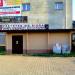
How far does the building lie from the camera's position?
3688 centimetres

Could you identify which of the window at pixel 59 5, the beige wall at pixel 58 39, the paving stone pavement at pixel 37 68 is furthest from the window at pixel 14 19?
the paving stone pavement at pixel 37 68

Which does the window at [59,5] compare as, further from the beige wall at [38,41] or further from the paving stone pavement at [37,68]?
the paving stone pavement at [37,68]

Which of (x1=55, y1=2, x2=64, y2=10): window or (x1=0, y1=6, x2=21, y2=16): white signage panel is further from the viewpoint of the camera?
(x1=0, y1=6, x2=21, y2=16): white signage panel

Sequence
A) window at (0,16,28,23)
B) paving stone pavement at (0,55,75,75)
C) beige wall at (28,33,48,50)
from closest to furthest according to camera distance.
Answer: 1. paving stone pavement at (0,55,75,75)
2. beige wall at (28,33,48,50)
3. window at (0,16,28,23)

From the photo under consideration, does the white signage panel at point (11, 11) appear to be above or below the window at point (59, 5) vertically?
below

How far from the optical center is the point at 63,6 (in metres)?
38.9

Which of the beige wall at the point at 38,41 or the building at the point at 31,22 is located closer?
the beige wall at the point at 38,41

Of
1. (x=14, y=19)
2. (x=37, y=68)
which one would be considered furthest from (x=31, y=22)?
(x=37, y=68)

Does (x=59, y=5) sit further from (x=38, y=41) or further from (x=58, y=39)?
(x=38, y=41)

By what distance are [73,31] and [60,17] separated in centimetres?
227

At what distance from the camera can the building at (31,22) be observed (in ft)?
121

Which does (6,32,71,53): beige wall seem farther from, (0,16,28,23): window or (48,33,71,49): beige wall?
(0,16,28,23): window

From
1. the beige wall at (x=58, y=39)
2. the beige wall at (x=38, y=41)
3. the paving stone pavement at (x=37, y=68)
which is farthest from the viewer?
the beige wall at (x=38, y=41)

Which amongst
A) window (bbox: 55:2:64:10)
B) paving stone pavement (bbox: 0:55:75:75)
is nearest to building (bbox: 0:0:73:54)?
window (bbox: 55:2:64:10)
